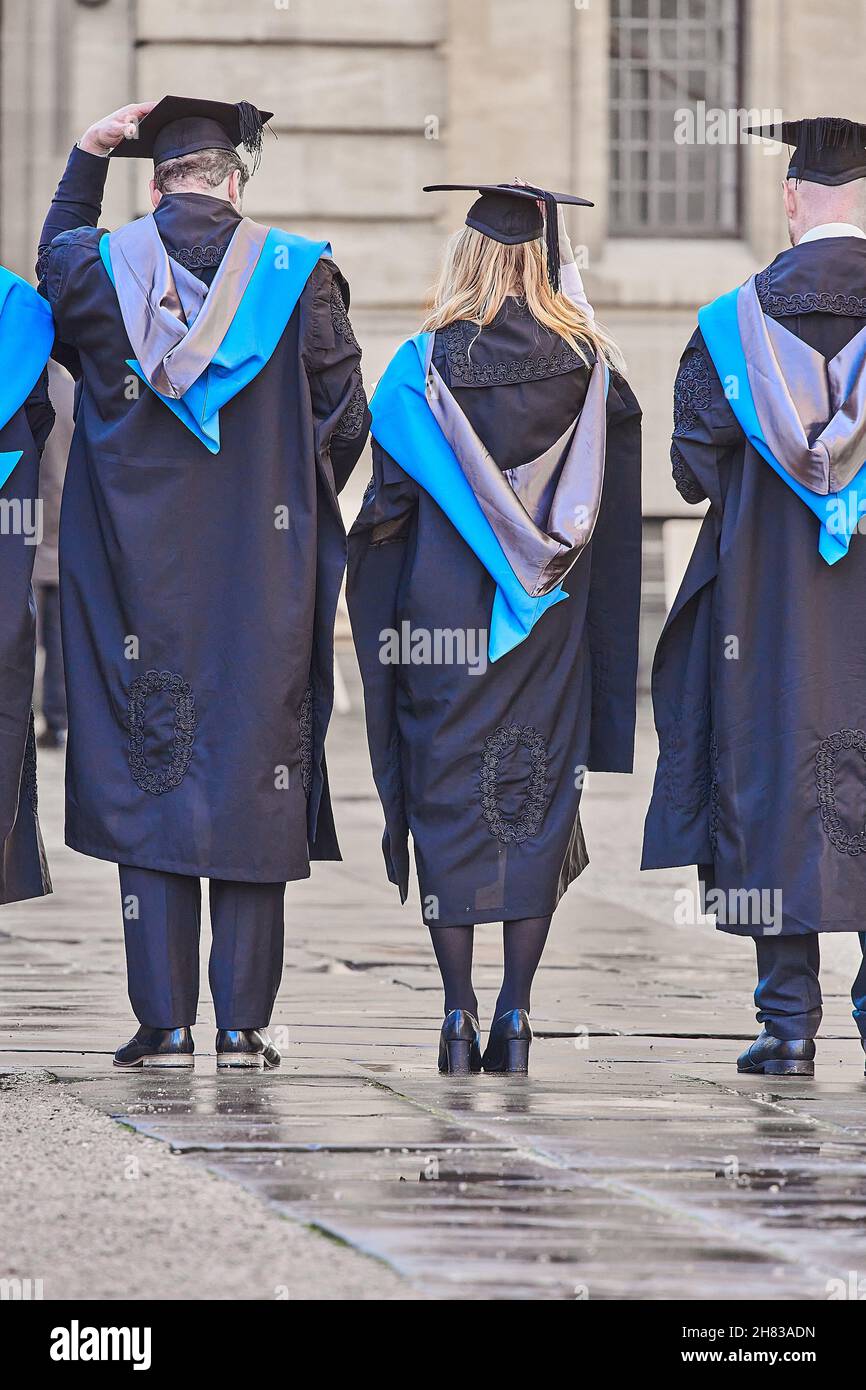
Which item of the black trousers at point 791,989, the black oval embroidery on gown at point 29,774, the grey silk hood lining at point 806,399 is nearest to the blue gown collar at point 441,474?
the grey silk hood lining at point 806,399

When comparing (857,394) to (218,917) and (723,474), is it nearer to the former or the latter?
(723,474)

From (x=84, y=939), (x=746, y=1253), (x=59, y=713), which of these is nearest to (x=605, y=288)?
(x=59, y=713)

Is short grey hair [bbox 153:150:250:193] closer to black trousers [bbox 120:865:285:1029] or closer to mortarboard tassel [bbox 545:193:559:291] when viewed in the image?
mortarboard tassel [bbox 545:193:559:291]

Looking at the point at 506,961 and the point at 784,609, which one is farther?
the point at 784,609

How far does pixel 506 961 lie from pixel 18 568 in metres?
1.38

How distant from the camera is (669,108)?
58.4 ft

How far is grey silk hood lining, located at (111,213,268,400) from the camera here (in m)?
5.80

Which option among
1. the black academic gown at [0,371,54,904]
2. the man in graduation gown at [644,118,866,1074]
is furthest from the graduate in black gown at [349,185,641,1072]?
the black academic gown at [0,371,54,904]

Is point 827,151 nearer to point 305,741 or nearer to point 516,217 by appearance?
Result: point 516,217

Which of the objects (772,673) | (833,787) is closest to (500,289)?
(772,673)

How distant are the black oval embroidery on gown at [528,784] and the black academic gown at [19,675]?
1.00m

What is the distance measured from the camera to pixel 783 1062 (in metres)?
5.88

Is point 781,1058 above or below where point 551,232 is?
below
